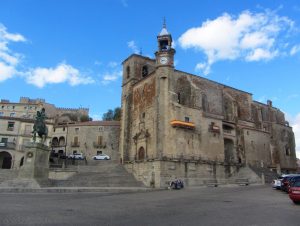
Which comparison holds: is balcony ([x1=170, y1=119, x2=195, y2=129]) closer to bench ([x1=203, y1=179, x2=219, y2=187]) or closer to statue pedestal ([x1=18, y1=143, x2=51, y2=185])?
bench ([x1=203, y1=179, x2=219, y2=187])

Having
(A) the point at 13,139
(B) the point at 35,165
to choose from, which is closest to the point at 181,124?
(B) the point at 35,165

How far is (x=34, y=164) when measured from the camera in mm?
23781

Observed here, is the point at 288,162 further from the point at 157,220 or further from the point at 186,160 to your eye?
the point at 157,220

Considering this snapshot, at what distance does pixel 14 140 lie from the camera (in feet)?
149

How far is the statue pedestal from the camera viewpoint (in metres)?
23.6

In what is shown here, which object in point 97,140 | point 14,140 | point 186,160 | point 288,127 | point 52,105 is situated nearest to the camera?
point 186,160

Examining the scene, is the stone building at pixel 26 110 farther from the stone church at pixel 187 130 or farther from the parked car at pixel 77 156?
the stone church at pixel 187 130

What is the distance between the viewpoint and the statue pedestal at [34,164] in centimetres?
2364

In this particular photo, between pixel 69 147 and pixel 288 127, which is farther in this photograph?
pixel 288 127

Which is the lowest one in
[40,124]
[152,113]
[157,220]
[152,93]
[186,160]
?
[157,220]

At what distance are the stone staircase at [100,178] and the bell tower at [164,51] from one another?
14.5m

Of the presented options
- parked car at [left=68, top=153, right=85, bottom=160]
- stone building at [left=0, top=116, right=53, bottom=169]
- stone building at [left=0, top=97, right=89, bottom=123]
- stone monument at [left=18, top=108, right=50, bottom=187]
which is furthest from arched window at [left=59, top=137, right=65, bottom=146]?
stone monument at [left=18, top=108, right=50, bottom=187]

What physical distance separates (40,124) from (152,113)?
641 inches

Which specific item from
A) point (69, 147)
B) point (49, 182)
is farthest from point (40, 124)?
point (69, 147)
